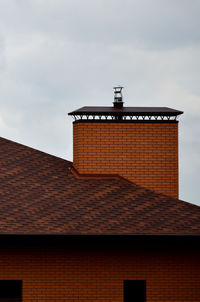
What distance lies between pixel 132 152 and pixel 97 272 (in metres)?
4.85

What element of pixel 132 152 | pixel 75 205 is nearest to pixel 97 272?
pixel 75 205

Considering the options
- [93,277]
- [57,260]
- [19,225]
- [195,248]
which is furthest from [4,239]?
[195,248]

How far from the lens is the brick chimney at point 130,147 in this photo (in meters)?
19.2

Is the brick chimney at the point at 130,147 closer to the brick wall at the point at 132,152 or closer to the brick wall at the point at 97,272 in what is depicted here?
the brick wall at the point at 132,152

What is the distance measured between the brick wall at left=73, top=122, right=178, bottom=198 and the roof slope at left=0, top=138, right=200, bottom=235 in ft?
1.91

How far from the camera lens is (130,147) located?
19453mm

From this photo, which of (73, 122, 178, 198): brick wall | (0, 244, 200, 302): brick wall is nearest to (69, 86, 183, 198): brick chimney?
(73, 122, 178, 198): brick wall

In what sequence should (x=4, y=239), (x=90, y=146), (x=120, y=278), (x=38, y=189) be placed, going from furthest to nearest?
(x=90, y=146), (x=38, y=189), (x=120, y=278), (x=4, y=239)

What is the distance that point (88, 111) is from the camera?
64.3 feet

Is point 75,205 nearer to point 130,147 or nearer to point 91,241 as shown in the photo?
point 91,241

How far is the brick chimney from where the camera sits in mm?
19203

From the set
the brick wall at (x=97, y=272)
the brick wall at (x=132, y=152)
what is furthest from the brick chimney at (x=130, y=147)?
the brick wall at (x=97, y=272)

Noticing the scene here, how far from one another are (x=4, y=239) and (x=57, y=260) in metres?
1.56

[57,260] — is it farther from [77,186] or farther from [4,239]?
[77,186]
